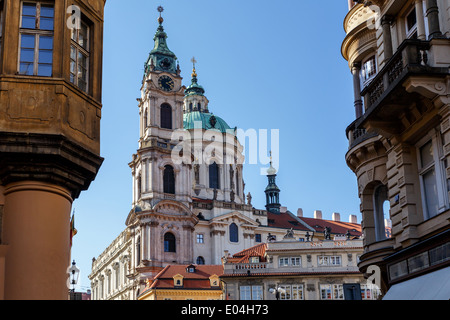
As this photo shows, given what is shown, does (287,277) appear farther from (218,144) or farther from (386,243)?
(386,243)

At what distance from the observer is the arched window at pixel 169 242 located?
254 feet

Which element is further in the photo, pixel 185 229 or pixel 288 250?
pixel 185 229

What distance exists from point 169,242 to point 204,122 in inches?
989

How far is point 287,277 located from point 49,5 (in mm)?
49515

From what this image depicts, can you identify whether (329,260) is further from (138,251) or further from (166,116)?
(166,116)

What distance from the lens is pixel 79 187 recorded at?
46.1ft

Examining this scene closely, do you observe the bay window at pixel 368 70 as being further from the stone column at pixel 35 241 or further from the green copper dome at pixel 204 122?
the green copper dome at pixel 204 122

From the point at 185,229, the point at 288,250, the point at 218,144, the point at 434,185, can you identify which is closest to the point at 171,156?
the point at 185,229

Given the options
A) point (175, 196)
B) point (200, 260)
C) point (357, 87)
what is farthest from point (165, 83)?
point (357, 87)

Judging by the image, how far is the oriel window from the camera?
13531mm

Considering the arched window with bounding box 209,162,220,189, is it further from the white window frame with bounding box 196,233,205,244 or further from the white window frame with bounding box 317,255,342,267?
the white window frame with bounding box 317,255,342,267

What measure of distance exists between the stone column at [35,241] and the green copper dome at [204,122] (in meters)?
82.6

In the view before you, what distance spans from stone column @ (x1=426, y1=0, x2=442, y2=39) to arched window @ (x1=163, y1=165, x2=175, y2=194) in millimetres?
66020
